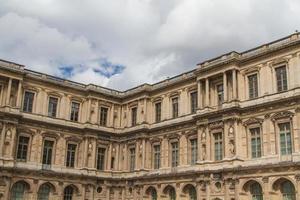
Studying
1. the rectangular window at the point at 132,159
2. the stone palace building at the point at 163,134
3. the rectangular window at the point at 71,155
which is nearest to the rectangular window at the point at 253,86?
the stone palace building at the point at 163,134

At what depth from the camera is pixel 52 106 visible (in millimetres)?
38625

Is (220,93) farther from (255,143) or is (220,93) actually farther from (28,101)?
(28,101)

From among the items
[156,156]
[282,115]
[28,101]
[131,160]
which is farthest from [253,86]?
[28,101]

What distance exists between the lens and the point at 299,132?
27406mm

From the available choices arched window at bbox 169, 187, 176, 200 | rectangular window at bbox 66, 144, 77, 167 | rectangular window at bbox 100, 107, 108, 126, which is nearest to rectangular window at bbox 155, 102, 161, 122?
rectangular window at bbox 100, 107, 108, 126

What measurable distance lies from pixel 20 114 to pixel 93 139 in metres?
7.74

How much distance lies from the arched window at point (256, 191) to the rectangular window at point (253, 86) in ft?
22.7

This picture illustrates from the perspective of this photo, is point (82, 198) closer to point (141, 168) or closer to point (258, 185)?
point (141, 168)

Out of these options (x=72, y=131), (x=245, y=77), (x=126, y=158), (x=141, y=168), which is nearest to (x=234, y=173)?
(x=245, y=77)

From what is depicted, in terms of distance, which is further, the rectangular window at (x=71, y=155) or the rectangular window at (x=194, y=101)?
the rectangular window at (x=71, y=155)

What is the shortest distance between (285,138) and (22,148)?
881 inches

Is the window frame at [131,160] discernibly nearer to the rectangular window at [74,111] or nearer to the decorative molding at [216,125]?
the rectangular window at [74,111]

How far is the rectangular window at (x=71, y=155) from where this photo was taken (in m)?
38.2

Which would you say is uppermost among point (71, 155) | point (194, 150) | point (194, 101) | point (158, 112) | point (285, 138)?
point (194, 101)
